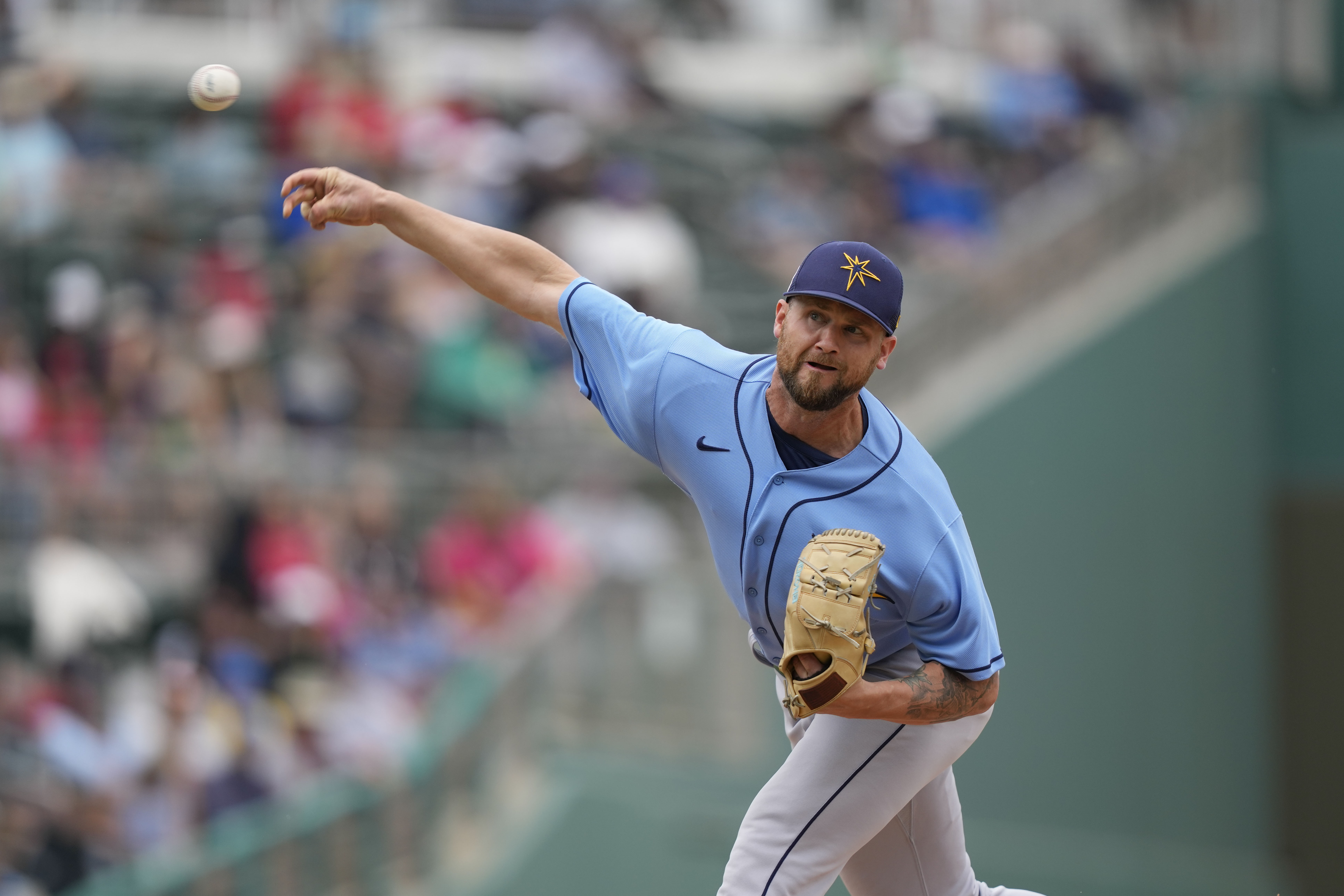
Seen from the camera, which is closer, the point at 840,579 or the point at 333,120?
the point at 840,579

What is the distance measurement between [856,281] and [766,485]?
1.90 feet

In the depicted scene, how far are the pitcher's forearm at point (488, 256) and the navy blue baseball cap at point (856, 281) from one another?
798mm

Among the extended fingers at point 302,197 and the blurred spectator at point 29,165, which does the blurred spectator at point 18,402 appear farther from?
the extended fingers at point 302,197

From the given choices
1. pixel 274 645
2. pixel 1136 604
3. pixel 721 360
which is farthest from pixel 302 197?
pixel 1136 604

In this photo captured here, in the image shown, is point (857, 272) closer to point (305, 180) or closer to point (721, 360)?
point (721, 360)

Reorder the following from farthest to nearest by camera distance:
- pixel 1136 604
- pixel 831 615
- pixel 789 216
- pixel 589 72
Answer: pixel 589 72, pixel 789 216, pixel 1136 604, pixel 831 615

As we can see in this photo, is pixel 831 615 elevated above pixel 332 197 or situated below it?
below

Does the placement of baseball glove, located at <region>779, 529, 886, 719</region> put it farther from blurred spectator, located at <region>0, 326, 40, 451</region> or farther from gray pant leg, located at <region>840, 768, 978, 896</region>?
blurred spectator, located at <region>0, 326, 40, 451</region>

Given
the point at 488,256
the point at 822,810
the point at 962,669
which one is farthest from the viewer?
the point at 488,256

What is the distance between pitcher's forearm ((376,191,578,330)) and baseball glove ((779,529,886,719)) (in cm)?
116

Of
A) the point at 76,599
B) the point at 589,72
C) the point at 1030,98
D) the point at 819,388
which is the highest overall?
the point at 1030,98

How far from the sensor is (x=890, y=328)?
447cm

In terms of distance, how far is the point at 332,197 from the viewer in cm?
488

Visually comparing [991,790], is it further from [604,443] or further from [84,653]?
[84,653]
